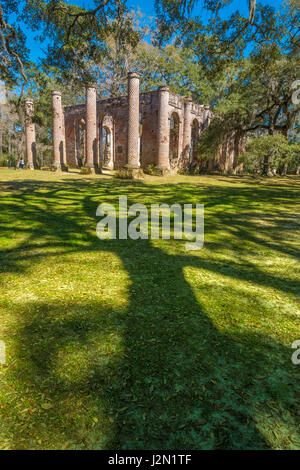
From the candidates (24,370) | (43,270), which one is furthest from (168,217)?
(24,370)

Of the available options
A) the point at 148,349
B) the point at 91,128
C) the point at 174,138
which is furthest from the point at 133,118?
the point at 148,349

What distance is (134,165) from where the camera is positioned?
60.8ft

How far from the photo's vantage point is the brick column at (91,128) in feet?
68.3

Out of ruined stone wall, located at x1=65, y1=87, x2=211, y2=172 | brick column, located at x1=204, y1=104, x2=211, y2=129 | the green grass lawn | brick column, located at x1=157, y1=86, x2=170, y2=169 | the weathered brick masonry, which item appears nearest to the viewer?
the green grass lawn

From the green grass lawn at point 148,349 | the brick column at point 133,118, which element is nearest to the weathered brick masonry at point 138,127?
A: the brick column at point 133,118

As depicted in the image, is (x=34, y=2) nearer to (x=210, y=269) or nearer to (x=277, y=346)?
(x=210, y=269)

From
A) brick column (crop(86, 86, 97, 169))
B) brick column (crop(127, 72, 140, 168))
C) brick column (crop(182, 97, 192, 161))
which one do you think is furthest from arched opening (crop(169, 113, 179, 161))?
brick column (crop(86, 86, 97, 169))

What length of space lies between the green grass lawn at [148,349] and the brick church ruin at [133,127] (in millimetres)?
15968

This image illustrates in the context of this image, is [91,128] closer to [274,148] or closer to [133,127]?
[133,127]

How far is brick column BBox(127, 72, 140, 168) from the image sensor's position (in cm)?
1803

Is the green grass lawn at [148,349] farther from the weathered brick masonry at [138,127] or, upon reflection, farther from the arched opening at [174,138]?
the arched opening at [174,138]

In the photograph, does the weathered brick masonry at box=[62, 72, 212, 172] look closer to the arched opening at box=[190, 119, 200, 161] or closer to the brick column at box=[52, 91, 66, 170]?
the arched opening at box=[190, 119, 200, 161]

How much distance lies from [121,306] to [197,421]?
1228mm

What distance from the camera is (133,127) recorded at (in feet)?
60.3
